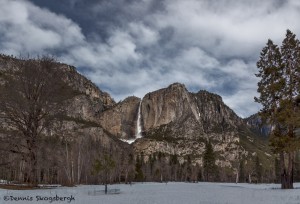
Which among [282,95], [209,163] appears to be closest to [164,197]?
[282,95]

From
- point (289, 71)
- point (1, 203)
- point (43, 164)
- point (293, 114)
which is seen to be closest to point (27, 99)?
point (43, 164)

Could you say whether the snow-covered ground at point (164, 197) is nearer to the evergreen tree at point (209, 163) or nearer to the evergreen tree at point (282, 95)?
the evergreen tree at point (282, 95)

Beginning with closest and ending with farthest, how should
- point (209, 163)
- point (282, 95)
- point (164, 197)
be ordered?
point (164, 197) → point (282, 95) → point (209, 163)

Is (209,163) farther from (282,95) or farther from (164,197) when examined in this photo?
(164,197)

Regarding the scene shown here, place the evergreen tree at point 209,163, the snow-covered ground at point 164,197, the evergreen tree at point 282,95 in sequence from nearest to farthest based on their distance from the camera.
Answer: the snow-covered ground at point 164,197 < the evergreen tree at point 282,95 < the evergreen tree at point 209,163

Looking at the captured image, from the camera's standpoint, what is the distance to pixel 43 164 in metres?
39.2

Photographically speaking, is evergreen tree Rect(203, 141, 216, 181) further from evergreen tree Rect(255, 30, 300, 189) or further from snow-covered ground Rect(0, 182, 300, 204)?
snow-covered ground Rect(0, 182, 300, 204)

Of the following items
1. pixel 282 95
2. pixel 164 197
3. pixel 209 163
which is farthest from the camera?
pixel 209 163

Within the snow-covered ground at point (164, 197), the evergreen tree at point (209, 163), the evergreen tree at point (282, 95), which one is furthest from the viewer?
the evergreen tree at point (209, 163)

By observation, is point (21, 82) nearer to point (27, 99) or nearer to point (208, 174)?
point (27, 99)

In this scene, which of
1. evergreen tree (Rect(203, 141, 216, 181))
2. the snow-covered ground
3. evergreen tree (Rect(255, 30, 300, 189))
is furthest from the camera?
evergreen tree (Rect(203, 141, 216, 181))

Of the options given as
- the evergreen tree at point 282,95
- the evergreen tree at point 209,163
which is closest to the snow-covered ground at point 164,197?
the evergreen tree at point 282,95

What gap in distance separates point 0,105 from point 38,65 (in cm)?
647

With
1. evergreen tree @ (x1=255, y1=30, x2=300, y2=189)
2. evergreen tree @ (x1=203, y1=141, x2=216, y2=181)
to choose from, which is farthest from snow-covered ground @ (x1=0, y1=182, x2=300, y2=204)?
evergreen tree @ (x1=203, y1=141, x2=216, y2=181)
